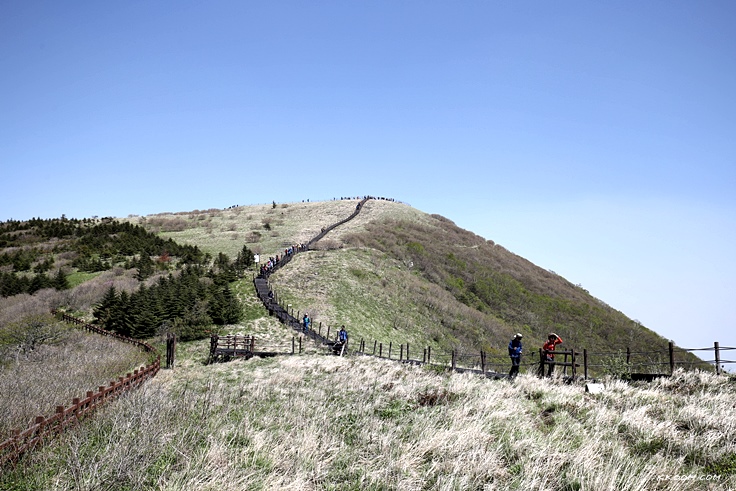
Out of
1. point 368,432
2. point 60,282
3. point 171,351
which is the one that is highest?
point 60,282

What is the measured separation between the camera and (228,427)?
7.27 m

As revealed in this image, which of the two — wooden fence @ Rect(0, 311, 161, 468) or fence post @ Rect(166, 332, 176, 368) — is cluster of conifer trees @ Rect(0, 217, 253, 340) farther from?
wooden fence @ Rect(0, 311, 161, 468)

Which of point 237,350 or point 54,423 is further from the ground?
point 54,423

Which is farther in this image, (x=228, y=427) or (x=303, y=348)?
(x=303, y=348)

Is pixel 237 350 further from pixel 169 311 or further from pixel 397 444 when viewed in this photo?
pixel 397 444

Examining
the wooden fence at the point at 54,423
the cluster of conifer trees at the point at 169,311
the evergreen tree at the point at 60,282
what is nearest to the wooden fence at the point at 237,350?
the cluster of conifer trees at the point at 169,311

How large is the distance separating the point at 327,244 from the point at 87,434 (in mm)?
45836

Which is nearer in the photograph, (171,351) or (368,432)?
(368,432)

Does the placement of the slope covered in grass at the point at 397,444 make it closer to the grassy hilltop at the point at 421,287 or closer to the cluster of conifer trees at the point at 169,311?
the cluster of conifer trees at the point at 169,311

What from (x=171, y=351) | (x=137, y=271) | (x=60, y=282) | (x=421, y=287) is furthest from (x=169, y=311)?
(x=421, y=287)

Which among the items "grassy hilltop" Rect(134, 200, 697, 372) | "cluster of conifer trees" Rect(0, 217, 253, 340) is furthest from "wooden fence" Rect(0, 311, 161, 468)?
"grassy hilltop" Rect(134, 200, 697, 372)

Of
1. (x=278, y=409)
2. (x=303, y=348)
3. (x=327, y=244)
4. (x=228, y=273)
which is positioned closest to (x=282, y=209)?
(x=327, y=244)

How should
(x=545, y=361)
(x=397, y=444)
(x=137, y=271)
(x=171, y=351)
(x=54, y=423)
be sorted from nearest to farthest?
(x=397, y=444), (x=54, y=423), (x=545, y=361), (x=171, y=351), (x=137, y=271)

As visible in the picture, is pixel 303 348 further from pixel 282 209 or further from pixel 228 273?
pixel 282 209
